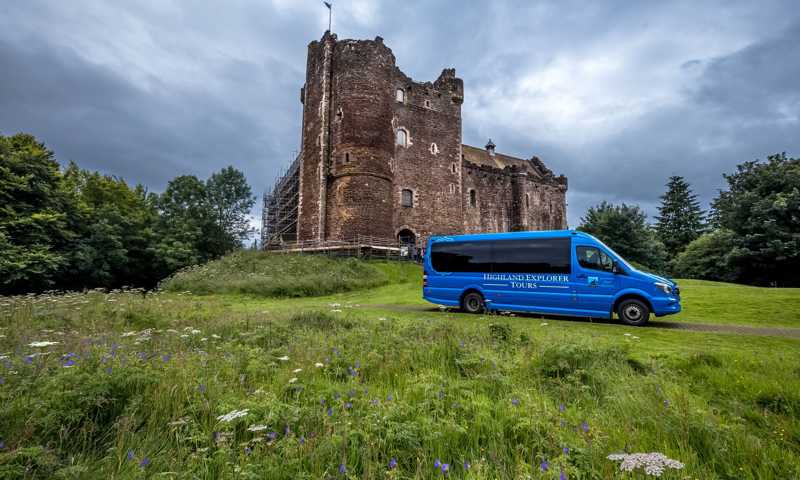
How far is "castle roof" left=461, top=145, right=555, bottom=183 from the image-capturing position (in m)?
44.9

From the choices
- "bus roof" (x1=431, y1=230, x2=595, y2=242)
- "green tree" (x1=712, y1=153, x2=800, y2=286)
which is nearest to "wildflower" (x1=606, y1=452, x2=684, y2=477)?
"bus roof" (x1=431, y1=230, x2=595, y2=242)

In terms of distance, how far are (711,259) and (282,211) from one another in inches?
1643

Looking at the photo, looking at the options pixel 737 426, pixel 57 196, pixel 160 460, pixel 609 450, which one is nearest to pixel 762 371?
pixel 737 426

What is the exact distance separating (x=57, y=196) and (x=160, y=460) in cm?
3826

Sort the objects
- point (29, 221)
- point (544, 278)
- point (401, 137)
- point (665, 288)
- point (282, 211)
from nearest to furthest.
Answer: point (665, 288) < point (544, 278) < point (29, 221) < point (401, 137) < point (282, 211)

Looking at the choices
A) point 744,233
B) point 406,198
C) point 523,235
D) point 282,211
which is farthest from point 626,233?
point 282,211

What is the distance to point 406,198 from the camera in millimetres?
33812

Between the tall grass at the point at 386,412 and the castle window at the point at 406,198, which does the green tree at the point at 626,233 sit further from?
the tall grass at the point at 386,412

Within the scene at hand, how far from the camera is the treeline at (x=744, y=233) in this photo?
2480 cm

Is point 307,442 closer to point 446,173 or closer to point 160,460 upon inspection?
point 160,460

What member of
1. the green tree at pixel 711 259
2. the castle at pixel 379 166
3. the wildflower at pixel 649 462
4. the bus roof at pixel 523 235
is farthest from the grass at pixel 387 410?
the green tree at pixel 711 259

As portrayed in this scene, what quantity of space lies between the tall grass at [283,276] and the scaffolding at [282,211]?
11.8 metres

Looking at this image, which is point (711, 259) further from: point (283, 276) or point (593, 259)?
point (283, 276)

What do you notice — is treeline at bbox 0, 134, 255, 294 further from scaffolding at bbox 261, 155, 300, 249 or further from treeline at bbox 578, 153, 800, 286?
treeline at bbox 578, 153, 800, 286
